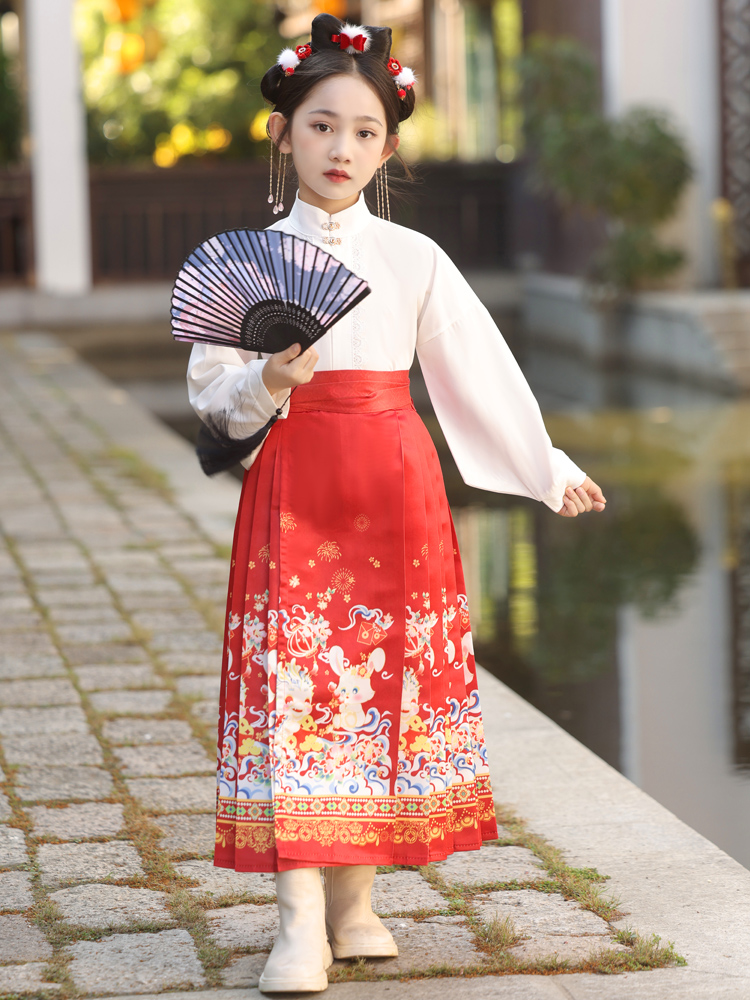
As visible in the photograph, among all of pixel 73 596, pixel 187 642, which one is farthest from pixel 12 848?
pixel 73 596

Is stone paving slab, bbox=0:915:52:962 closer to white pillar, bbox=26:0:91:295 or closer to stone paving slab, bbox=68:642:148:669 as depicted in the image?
stone paving slab, bbox=68:642:148:669

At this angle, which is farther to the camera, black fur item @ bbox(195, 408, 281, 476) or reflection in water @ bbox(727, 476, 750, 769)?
reflection in water @ bbox(727, 476, 750, 769)

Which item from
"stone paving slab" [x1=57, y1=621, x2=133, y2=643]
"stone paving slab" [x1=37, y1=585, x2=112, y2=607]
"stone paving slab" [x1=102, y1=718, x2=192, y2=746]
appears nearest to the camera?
"stone paving slab" [x1=102, y1=718, x2=192, y2=746]

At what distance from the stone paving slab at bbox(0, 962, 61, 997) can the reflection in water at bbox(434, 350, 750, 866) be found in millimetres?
1460

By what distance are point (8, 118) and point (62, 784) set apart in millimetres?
14235

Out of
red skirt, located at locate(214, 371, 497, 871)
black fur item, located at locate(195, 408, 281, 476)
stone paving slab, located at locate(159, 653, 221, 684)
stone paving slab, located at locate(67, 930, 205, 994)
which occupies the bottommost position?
stone paving slab, located at locate(67, 930, 205, 994)

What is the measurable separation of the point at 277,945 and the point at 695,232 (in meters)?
10.3

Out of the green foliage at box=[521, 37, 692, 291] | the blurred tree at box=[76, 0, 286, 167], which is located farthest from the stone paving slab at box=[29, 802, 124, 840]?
the blurred tree at box=[76, 0, 286, 167]

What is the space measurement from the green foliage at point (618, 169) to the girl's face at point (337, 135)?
362 inches

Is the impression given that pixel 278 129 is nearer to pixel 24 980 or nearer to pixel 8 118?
pixel 24 980

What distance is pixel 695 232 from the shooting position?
1181 cm

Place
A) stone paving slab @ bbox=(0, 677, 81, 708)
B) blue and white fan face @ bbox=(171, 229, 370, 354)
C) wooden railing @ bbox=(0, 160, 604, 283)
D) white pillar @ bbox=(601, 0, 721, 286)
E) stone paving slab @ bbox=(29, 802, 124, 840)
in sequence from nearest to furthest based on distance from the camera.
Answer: blue and white fan face @ bbox=(171, 229, 370, 354), stone paving slab @ bbox=(29, 802, 124, 840), stone paving slab @ bbox=(0, 677, 81, 708), white pillar @ bbox=(601, 0, 721, 286), wooden railing @ bbox=(0, 160, 604, 283)

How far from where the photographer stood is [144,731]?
356 cm

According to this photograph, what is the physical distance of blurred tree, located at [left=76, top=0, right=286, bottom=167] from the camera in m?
16.4
